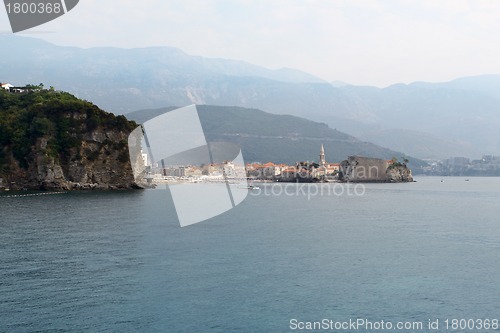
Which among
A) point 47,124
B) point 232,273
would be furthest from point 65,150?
point 232,273

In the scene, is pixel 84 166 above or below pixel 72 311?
above

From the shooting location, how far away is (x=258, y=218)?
63625 mm

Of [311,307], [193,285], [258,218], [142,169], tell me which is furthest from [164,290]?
[142,169]

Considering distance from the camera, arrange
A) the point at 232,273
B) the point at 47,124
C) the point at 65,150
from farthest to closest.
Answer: the point at 65,150
the point at 47,124
the point at 232,273

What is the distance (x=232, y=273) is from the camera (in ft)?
108

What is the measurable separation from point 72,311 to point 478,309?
751 inches

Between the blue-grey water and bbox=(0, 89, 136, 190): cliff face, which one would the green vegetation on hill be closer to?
bbox=(0, 89, 136, 190): cliff face

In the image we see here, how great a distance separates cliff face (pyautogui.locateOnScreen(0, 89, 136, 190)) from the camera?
9850 cm

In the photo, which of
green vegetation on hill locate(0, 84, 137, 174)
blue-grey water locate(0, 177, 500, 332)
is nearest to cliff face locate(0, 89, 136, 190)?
green vegetation on hill locate(0, 84, 137, 174)

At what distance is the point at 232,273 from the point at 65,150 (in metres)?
77.1

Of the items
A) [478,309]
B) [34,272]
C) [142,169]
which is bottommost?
[478,309]

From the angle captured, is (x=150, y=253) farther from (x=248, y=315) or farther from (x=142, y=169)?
(x=142, y=169)

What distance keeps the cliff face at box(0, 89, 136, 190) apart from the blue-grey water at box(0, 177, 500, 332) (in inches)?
Result: 1676

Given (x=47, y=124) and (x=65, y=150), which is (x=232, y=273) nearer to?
(x=65, y=150)
